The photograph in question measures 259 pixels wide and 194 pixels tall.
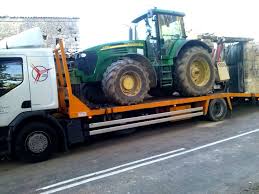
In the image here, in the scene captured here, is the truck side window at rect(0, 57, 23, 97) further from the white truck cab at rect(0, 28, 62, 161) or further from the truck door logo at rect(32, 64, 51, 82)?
the truck door logo at rect(32, 64, 51, 82)

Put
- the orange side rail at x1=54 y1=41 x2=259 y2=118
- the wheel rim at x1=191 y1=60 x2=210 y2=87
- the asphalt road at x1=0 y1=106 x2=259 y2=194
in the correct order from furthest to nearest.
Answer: the wheel rim at x1=191 y1=60 x2=210 y2=87, the orange side rail at x1=54 y1=41 x2=259 y2=118, the asphalt road at x1=0 y1=106 x2=259 y2=194

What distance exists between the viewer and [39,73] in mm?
6227

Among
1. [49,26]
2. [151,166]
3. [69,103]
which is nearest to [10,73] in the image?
[69,103]

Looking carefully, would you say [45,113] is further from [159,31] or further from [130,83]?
[159,31]

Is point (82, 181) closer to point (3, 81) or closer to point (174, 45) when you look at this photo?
point (3, 81)

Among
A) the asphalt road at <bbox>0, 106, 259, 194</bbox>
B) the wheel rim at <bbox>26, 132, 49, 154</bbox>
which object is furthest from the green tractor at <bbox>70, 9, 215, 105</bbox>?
the wheel rim at <bbox>26, 132, 49, 154</bbox>

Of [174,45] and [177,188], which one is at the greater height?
[174,45]

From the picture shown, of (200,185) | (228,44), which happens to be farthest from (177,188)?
(228,44)

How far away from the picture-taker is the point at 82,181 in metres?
4.80

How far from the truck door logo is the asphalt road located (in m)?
1.75

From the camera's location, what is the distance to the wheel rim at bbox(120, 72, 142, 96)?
7375mm

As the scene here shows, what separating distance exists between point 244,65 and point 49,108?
7298 millimetres

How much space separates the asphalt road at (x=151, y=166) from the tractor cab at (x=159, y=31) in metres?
2.48

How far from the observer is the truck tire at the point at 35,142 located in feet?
19.3
